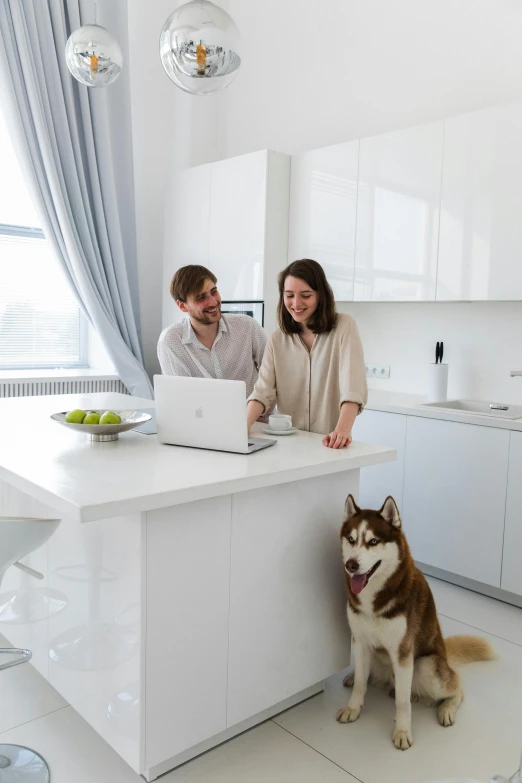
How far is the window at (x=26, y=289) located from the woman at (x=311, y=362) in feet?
7.27

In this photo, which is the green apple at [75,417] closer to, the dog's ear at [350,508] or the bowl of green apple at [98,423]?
the bowl of green apple at [98,423]

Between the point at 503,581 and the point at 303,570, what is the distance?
1.27m

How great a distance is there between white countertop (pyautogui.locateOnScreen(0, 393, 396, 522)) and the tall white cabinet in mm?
1749

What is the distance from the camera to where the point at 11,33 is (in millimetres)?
3850

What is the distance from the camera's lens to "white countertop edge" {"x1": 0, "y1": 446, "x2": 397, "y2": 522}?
1472 millimetres

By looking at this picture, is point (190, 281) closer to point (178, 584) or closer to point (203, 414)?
point (203, 414)

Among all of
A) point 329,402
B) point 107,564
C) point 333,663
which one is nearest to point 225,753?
point 333,663

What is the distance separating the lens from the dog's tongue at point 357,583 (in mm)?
1884

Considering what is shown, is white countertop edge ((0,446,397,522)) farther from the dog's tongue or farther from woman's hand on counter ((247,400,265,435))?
woman's hand on counter ((247,400,265,435))

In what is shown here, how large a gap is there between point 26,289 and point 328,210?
211 centimetres

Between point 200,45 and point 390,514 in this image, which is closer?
point 200,45

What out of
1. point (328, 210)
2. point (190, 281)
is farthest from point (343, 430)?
point (328, 210)

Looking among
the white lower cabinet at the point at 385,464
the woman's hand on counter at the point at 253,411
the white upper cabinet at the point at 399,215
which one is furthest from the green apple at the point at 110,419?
the white upper cabinet at the point at 399,215

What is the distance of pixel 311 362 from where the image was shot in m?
2.46
